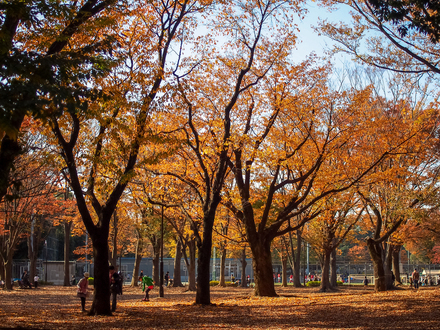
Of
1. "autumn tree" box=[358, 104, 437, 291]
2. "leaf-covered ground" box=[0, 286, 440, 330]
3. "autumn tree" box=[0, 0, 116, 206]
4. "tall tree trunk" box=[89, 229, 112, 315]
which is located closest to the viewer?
"autumn tree" box=[0, 0, 116, 206]

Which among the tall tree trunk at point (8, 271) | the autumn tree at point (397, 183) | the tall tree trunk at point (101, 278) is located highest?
the autumn tree at point (397, 183)

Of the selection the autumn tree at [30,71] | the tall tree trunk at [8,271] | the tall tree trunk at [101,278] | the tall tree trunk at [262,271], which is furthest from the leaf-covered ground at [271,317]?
the tall tree trunk at [8,271]

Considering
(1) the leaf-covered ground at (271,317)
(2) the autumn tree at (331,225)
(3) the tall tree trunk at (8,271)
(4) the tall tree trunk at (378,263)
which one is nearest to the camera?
(1) the leaf-covered ground at (271,317)

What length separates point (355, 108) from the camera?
1541 centimetres

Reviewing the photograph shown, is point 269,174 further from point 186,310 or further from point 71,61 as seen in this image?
point 71,61

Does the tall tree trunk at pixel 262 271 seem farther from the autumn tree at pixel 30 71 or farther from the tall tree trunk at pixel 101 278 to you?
the autumn tree at pixel 30 71

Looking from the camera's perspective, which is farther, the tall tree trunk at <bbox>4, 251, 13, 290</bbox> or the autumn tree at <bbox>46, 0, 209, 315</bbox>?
the tall tree trunk at <bbox>4, 251, 13, 290</bbox>

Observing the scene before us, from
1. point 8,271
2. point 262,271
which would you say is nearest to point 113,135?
point 262,271

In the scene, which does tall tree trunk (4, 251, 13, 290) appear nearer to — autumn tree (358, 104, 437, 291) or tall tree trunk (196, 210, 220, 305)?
tall tree trunk (196, 210, 220, 305)

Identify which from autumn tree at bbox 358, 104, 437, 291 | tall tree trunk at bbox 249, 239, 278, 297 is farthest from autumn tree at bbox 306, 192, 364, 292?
tall tree trunk at bbox 249, 239, 278, 297

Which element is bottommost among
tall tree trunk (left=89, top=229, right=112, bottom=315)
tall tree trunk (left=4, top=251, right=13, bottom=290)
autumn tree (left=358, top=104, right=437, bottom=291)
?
tall tree trunk (left=4, top=251, right=13, bottom=290)

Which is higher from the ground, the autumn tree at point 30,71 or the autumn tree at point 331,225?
the autumn tree at point 30,71

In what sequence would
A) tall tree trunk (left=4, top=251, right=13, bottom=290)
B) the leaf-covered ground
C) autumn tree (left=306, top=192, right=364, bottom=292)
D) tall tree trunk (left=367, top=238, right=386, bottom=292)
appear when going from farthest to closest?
tall tree trunk (left=4, top=251, right=13, bottom=290) < autumn tree (left=306, top=192, right=364, bottom=292) < tall tree trunk (left=367, top=238, right=386, bottom=292) < the leaf-covered ground

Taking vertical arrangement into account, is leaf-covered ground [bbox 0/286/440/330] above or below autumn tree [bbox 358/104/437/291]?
below
